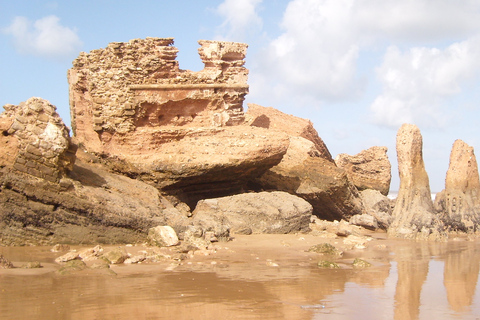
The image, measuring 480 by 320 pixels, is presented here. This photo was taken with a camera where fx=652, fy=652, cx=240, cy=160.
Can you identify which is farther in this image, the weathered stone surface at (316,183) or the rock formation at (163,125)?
the weathered stone surface at (316,183)

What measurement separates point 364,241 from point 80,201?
15.5 ft

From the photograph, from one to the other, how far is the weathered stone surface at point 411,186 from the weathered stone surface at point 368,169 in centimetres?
436

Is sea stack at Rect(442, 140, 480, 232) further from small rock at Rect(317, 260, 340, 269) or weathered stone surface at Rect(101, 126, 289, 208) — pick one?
small rock at Rect(317, 260, 340, 269)

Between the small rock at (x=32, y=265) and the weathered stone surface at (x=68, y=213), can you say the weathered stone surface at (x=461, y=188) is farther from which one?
the small rock at (x=32, y=265)

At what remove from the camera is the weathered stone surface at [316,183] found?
13.0m

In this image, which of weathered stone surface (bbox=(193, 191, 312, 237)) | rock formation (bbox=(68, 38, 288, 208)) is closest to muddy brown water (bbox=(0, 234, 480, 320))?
weathered stone surface (bbox=(193, 191, 312, 237))

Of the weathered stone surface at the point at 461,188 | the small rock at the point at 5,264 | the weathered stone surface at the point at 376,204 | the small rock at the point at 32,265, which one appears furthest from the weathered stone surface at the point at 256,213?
the weathered stone surface at the point at 461,188

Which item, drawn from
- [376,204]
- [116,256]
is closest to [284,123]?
[376,204]

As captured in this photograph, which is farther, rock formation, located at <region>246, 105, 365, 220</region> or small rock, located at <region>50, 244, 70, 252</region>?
rock formation, located at <region>246, 105, 365, 220</region>

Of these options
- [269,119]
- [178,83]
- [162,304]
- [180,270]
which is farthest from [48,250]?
[269,119]

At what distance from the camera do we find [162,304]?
589 cm

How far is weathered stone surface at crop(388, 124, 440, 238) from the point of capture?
1227 cm

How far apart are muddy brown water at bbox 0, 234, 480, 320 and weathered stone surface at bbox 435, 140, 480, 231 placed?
4637 millimetres

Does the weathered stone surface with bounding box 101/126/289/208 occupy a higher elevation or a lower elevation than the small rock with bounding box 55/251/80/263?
higher
